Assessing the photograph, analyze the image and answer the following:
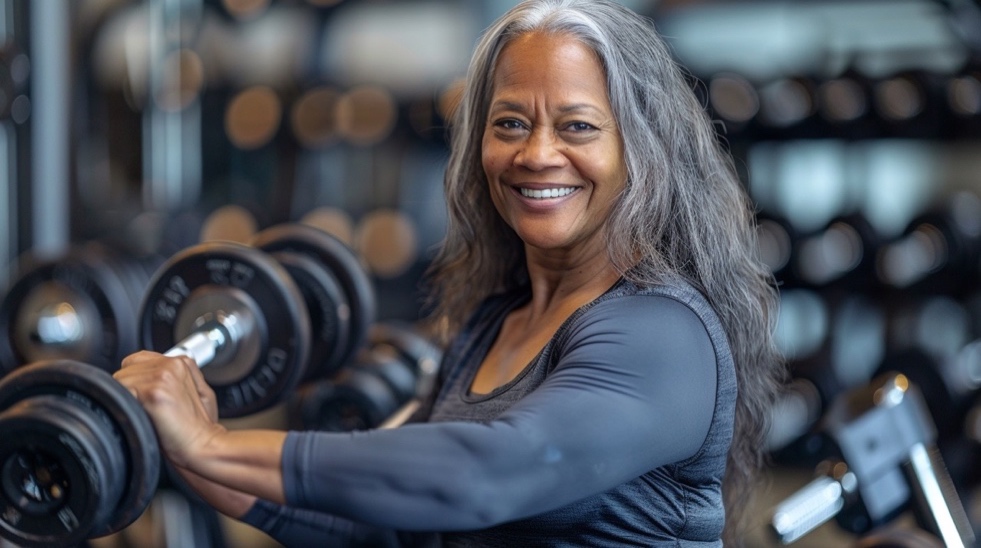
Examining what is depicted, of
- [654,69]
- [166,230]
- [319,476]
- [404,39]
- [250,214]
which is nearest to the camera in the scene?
[319,476]

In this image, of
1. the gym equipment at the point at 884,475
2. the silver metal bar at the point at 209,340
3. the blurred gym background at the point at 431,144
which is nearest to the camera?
the silver metal bar at the point at 209,340

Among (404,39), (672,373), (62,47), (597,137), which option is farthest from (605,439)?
(404,39)

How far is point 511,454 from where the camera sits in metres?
0.93

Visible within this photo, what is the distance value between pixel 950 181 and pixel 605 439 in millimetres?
3451

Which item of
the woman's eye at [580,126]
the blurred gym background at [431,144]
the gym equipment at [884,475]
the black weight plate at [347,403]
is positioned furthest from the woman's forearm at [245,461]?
the blurred gym background at [431,144]

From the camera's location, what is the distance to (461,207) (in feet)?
4.75

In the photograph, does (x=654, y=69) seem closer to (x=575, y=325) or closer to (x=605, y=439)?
(x=575, y=325)

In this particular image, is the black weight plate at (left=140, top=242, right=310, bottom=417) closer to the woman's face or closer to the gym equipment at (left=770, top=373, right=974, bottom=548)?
the woman's face

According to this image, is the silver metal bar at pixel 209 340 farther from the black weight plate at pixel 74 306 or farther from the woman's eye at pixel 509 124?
the black weight plate at pixel 74 306

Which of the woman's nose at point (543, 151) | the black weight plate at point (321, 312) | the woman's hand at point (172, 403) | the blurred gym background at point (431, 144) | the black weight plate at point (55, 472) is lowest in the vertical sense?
the blurred gym background at point (431, 144)

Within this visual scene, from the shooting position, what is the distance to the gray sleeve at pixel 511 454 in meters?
0.93

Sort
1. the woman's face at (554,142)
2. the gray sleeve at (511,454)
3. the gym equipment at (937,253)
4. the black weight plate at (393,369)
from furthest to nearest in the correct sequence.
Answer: the gym equipment at (937,253)
the black weight plate at (393,369)
the woman's face at (554,142)
the gray sleeve at (511,454)

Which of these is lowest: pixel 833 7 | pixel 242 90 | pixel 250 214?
pixel 250 214

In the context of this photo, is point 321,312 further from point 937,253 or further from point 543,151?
point 937,253
